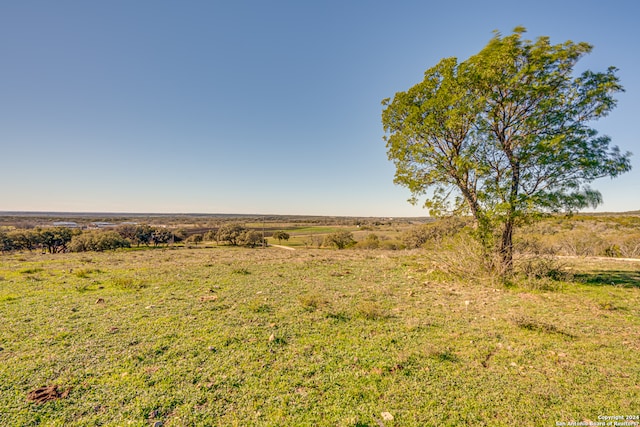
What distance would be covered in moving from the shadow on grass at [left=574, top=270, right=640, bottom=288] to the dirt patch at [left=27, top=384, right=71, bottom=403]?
15045 millimetres

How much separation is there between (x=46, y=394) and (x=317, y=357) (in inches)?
147

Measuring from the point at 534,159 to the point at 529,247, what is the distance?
4417 millimetres

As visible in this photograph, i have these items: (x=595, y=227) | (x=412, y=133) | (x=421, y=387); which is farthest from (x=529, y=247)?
(x=595, y=227)

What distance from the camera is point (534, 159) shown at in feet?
31.6

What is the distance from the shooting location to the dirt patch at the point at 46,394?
3.33 meters

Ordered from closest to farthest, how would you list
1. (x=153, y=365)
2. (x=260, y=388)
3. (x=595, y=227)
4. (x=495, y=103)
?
(x=260, y=388) < (x=153, y=365) < (x=495, y=103) < (x=595, y=227)

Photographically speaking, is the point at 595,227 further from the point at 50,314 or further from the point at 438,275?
the point at 50,314

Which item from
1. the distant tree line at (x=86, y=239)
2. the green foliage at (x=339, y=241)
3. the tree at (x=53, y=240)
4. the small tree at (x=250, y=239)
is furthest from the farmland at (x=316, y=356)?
the small tree at (x=250, y=239)

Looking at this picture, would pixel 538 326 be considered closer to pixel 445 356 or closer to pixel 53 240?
pixel 445 356

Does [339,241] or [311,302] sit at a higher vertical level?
[311,302]

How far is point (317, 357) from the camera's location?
4.44 m

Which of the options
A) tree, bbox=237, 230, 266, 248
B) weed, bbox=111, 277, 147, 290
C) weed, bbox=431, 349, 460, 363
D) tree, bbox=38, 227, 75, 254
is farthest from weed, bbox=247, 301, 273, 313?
tree, bbox=38, 227, 75, 254

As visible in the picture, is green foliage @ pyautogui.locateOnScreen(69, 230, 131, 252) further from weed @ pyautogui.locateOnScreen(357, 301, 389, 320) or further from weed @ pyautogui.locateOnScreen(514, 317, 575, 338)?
weed @ pyautogui.locateOnScreen(514, 317, 575, 338)

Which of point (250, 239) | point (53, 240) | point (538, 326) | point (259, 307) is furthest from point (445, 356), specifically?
point (53, 240)
